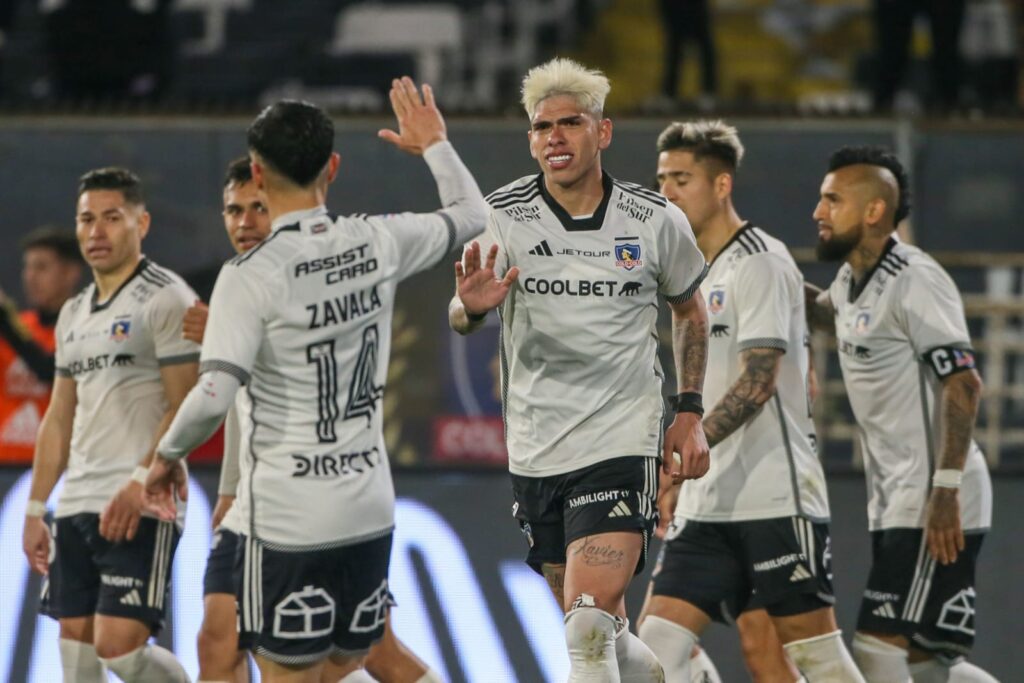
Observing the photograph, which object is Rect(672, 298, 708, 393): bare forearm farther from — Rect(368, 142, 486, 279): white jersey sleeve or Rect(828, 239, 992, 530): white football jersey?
Rect(368, 142, 486, 279): white jersey sleeve

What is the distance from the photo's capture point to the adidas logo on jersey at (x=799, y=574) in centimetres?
601

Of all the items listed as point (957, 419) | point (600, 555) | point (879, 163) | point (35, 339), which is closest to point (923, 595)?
point (957, 419)

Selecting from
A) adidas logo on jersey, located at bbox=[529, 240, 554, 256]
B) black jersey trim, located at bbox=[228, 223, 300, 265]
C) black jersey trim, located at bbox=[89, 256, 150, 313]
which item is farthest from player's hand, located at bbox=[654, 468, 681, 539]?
black jersey trim, located at bbox=[89, 256, 150, 313]

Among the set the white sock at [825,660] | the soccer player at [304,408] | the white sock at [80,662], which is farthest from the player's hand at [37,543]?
the white sock at [825,660]

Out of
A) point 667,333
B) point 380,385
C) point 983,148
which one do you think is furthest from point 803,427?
point 983,148

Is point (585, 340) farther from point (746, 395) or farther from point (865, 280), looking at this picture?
point (865, 280)

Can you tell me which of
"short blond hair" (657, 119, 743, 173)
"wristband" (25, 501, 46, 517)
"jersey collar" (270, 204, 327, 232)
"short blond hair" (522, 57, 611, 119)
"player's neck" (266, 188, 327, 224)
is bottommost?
"wristband" (25, 501, 46, 517)

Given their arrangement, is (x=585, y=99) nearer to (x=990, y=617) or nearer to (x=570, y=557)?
(x=570, y=557)

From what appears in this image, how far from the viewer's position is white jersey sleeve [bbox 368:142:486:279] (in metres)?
4.89

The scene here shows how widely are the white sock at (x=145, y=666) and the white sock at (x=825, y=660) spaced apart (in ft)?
7.76

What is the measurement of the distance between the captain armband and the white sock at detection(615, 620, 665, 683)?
5.06 ft

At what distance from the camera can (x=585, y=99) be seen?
5.55m

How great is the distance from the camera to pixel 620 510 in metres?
5.36

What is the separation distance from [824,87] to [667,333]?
17.6ft
